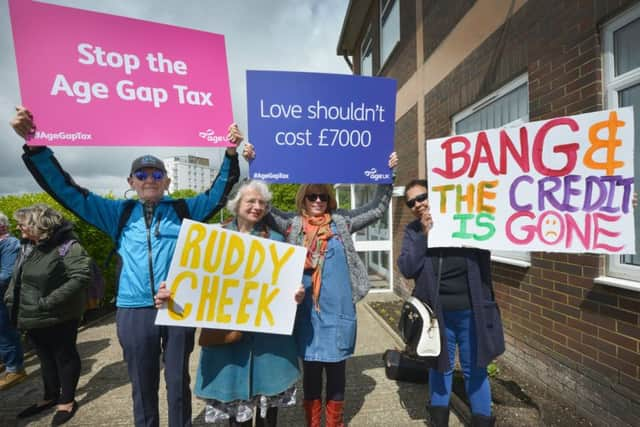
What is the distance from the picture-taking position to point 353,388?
305cm

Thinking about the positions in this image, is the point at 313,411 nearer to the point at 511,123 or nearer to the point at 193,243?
the point at 193,243

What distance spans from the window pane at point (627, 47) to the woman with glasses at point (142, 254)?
9.37 feet

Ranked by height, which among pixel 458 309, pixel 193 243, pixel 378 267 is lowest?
pixel 378 267

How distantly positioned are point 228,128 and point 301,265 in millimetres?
992

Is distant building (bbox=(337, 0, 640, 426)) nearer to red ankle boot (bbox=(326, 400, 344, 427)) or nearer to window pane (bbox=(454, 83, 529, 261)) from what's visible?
window pane (bbox=(454, 83, 529, 261))

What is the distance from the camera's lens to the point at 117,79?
1.89 metres

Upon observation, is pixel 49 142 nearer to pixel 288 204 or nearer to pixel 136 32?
pixel 136 32

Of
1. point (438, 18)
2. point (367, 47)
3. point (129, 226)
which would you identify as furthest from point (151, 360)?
point (367, 47)

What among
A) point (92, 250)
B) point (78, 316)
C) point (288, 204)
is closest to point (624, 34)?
point (78, 316)

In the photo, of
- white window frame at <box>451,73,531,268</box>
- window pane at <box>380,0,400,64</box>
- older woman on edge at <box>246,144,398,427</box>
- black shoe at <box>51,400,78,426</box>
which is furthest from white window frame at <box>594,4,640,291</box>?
window pane at <box>380,0,400,64</box>

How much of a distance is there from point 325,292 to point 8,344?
3.62m

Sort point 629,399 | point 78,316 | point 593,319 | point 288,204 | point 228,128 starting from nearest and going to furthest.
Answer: point 228,128 → point 629,399 → point 593,319 → point 78,316 → point 288,204

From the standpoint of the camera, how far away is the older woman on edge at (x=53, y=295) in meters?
2.63

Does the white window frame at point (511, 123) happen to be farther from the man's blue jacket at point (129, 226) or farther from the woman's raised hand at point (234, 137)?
the man's blue jacket at point (129, 226)
